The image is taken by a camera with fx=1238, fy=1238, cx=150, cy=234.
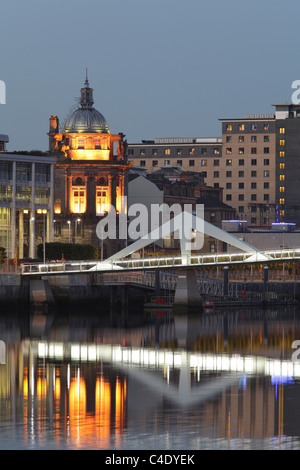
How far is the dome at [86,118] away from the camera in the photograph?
148625 millimetres

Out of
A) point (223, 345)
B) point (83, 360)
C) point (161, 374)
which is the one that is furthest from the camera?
point (223, 345)

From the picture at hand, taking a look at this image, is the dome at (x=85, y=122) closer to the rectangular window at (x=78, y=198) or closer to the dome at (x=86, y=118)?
the dome at (x=86, y=118)

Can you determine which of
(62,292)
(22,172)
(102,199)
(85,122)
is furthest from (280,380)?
(85,122)

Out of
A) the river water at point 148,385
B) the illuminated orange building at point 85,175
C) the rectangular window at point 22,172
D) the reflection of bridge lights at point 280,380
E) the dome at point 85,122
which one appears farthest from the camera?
the dome at point 85,122

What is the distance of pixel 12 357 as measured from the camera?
6769 centimetres

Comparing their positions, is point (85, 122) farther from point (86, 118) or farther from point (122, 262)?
point (122, 262)

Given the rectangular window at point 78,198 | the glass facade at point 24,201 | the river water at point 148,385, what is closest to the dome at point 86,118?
the rectangular window at point 78,198

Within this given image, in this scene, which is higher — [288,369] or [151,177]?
[151,177]

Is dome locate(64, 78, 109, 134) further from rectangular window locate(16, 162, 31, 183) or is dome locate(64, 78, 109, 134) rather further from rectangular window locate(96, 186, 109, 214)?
rectangular window locate(16, 162, 31, 183)

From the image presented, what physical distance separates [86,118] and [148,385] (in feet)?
313

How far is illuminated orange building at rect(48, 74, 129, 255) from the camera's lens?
143250mm

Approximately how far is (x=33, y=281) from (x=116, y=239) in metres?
41.6
